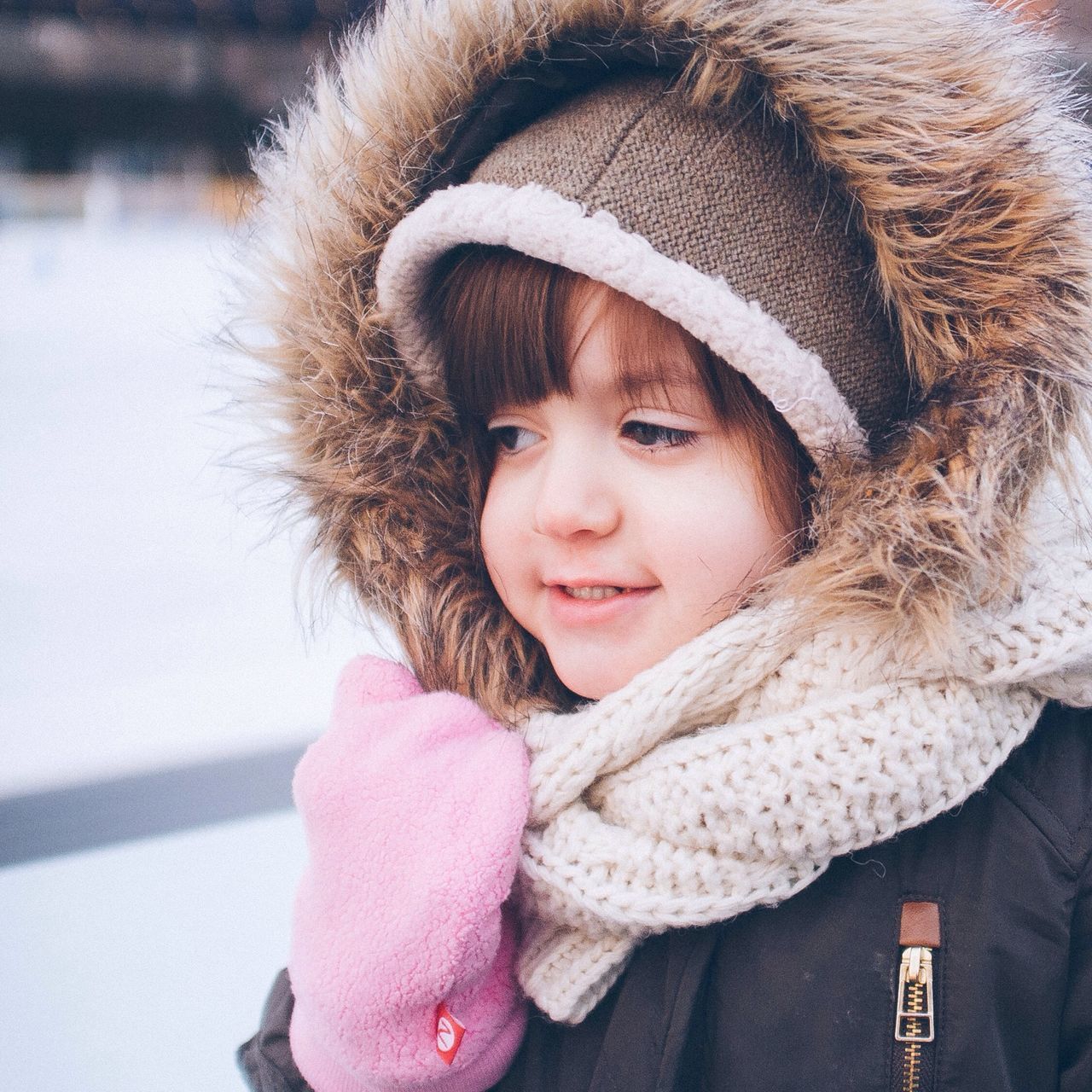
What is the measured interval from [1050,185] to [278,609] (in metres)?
1.95

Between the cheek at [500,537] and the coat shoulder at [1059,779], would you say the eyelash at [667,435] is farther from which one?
the coat shoulder at [1059,779]

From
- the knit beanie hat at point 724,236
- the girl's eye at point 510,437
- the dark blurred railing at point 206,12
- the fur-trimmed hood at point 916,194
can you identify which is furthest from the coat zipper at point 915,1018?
the dark blurred railing at point 206,12

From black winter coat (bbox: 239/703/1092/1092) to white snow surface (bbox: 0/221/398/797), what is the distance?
39 centimetres

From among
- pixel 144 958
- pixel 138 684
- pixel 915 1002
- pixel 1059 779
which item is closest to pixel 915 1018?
pixel 915 1002

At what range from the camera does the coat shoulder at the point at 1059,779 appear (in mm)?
503

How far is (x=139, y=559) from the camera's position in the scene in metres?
2.36

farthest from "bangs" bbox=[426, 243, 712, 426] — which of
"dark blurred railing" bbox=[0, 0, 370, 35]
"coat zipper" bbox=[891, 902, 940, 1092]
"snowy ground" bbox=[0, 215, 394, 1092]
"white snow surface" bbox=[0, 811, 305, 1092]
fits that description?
"dark blurred railing" bbox=[0, 0, 370, 35]

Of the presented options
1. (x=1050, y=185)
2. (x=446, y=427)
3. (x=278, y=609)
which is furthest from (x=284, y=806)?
(x=1050, y=185)

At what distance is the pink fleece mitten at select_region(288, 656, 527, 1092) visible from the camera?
0.55 meters

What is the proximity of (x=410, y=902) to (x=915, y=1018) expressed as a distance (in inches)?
11.7

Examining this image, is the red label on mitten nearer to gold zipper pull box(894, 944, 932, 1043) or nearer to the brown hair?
gold zipper pull box(894, 944, 932, 1043)

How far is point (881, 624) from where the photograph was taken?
0.52 meters

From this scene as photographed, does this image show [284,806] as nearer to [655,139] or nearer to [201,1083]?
[201,1083]

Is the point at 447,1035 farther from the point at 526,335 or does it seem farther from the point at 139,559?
the point at 139,559
